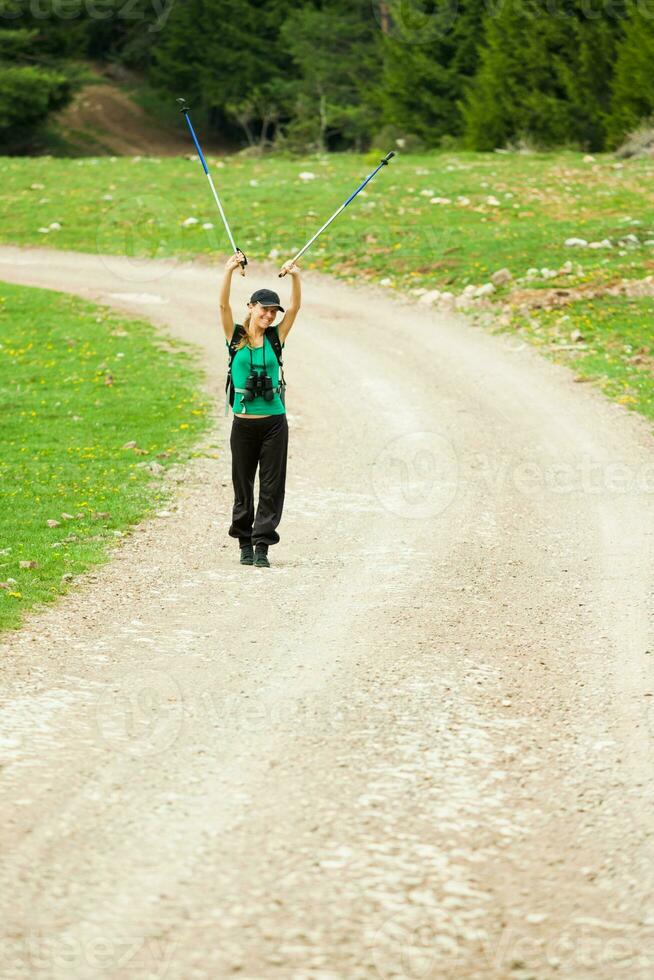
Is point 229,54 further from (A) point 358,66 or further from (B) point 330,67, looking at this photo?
(A) point 358,66

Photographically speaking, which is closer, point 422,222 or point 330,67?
point 422,222

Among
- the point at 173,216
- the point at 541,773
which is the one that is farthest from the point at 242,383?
the point at 173,216

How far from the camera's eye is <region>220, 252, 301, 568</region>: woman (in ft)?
34.6

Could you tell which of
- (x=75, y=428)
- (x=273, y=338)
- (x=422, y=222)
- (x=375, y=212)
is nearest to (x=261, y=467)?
(x=273, y=338)

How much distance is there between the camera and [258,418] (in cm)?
1084

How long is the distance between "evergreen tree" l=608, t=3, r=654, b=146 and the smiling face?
100 feet

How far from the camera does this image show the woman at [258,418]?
10.5 m

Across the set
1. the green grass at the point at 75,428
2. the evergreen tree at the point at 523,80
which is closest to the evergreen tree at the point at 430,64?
the evergreen tree at the point at 523,80

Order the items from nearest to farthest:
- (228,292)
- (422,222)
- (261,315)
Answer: (228,292) → (261,315) → (422,222)

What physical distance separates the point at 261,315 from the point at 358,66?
47685mm

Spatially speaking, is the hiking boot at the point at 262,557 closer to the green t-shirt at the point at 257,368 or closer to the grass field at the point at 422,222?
the green t-shirt at the point at 257,368

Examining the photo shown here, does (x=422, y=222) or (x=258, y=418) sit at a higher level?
(x=422, y=222)

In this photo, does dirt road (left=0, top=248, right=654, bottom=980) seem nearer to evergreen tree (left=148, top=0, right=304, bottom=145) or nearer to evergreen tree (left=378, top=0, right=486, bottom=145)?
evergreen tree (left=378, top=0, right=486, bottom=145)

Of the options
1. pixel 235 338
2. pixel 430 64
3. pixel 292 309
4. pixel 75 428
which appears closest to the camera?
pixel 235 338
